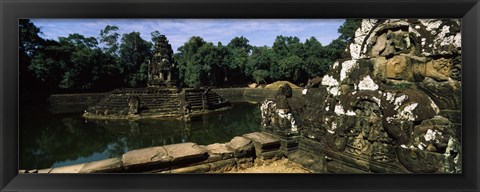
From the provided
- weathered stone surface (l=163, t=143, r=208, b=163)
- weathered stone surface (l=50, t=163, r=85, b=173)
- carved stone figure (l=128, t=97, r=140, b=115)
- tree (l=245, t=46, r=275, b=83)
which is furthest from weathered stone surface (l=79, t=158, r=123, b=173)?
tree (l=245, t=46, r=275, b=83)

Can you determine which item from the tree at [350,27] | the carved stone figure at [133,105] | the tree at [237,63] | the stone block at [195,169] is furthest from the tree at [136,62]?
the stone block at [195,169]

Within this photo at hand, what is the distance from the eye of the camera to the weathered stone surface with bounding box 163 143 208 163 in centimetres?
226

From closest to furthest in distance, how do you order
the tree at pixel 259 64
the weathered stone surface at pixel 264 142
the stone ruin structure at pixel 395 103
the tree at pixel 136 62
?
the stone ruin structure at pixel 395 103
the weathered stone surface at pixel 264 142
the tree at pixel 136 62
the tree at pixel 259 64

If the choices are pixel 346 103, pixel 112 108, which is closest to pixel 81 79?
pixel 112 108

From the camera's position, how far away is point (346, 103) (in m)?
2.31

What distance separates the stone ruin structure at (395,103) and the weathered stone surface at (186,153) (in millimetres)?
1141

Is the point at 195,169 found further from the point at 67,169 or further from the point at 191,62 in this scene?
the point at 191,62

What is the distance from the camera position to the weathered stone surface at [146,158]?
6.92 feet

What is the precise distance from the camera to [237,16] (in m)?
1.93

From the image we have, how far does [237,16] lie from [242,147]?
4.59ft

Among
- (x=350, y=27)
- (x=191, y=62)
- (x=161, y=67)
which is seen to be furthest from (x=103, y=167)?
(x=191, y=62)

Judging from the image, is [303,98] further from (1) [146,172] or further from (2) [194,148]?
(1) [146,172]

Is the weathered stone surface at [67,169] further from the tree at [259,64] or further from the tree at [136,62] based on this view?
the tree at [259,64]
